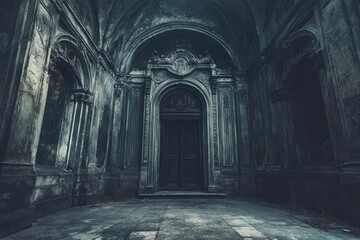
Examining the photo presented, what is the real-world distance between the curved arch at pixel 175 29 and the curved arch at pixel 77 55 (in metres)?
2.47

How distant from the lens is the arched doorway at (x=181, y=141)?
7375 mm

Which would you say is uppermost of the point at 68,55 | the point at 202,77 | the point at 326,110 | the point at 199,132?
the point at 202,77

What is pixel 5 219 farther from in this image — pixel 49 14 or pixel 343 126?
pixel 343 126

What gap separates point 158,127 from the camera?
7430 mm

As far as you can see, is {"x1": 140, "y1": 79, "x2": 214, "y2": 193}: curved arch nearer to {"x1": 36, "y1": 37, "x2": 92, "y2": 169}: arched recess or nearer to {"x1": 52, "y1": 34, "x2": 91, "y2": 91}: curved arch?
{"x1": 36, "y1": 37, "x2": 92, "y2": 169}: arched recess

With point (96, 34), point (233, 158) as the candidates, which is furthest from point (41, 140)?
point (233, 158)

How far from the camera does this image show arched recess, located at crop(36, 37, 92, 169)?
4375 millimetres

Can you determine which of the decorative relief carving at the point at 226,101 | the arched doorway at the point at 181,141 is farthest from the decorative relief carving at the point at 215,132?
the arched doorway at the point at 181,141

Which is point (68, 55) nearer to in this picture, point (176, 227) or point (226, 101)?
point (176, 227)

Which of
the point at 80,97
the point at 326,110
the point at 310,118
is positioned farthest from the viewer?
the point at 80,97

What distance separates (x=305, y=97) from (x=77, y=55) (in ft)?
19.5

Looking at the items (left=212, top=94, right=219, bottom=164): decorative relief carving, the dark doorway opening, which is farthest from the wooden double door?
the dark doorway opening

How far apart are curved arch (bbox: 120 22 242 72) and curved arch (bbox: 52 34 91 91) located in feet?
8.09

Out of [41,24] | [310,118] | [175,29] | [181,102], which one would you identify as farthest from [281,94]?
[41,24]
